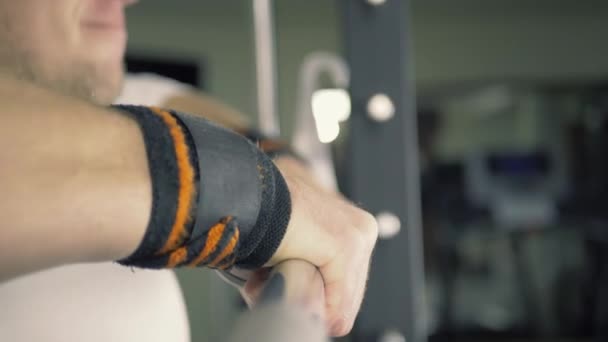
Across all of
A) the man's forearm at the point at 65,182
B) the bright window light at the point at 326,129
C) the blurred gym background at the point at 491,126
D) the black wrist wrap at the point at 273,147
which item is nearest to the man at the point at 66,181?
the man's forearm at the point at 65,182

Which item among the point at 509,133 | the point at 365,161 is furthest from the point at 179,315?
the point at 509,133

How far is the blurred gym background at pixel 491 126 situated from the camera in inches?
195

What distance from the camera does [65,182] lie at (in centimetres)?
30

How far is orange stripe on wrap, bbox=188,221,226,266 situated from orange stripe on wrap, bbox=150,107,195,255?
0.01 meters

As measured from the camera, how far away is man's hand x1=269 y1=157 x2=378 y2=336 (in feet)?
1.29

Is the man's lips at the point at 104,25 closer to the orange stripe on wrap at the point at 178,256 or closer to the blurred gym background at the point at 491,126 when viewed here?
the orange stripe on wrap at the point at 178,256

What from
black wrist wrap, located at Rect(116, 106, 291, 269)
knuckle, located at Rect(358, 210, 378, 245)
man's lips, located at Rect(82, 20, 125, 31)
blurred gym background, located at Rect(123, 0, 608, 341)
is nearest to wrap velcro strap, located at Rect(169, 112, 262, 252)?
black wrist wrap, located at Rect(116, 106, 291, 269)

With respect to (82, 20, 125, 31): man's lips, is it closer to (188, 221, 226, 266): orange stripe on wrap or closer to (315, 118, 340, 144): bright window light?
(188, 221, 226, 266): orange stripe on wrap

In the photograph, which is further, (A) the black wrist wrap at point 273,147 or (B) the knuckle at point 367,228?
(A) the black wrist wrap at point 273,147

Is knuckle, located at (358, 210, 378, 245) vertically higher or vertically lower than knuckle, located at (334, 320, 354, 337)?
higher

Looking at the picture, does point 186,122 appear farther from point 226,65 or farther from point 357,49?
point 226,65

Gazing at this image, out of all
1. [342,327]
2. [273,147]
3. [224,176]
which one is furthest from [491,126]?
[224,176]

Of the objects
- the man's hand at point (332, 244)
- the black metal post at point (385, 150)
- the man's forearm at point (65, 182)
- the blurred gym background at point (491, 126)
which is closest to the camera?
the man's forearm at point (65, 182)

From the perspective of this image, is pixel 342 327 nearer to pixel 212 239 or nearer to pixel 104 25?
pixel 212 239
